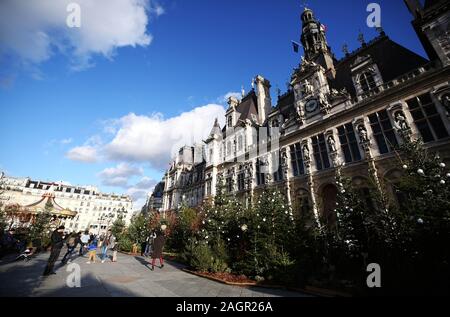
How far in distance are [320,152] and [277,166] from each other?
526 centimetres

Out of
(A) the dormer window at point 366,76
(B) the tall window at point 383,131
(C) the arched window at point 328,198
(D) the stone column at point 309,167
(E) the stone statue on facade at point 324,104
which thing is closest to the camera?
(B) the tall window at point 383,131

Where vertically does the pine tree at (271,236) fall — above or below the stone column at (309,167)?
below

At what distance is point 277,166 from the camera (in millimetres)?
24188

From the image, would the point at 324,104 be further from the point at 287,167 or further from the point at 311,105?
the point at 287,167

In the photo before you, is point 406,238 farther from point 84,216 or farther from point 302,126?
point 84,216

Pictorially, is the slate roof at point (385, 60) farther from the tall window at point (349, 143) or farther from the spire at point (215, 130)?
the spire at point (215, 130)

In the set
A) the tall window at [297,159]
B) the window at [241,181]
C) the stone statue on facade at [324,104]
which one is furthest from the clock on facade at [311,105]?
the window at [241,181]

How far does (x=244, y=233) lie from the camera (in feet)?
44.5

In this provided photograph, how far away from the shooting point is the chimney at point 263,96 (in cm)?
3366

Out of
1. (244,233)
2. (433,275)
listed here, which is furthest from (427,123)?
(244,233)

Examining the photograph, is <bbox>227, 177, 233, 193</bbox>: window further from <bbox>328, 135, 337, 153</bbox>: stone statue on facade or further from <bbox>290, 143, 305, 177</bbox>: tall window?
<bbox>328, 135, 337, 153</bbox>: stone statue on facade

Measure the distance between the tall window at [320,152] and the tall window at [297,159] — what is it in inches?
62.2

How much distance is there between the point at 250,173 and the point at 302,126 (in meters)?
8.66
